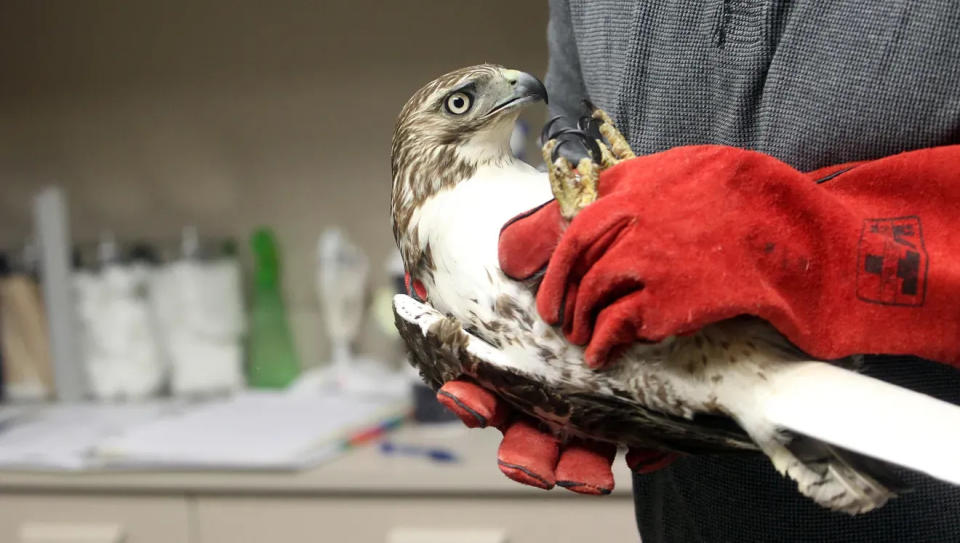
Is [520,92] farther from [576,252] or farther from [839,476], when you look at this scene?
[839,476]

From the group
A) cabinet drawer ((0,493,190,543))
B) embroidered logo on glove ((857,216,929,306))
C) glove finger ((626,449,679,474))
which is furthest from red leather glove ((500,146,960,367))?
cabinet drawer ((0,493,190,543))

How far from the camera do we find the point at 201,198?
6.88 feet

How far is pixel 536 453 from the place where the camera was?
0.59m

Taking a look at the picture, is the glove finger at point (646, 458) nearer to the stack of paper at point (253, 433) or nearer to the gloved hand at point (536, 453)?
the gloved hand at point (536, 453)

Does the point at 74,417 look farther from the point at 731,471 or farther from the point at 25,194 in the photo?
the point at 731,471

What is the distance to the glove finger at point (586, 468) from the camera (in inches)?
22.5

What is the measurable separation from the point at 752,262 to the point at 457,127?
0.25 metres

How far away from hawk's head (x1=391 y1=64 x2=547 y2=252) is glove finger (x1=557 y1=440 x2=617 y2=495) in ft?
0.67

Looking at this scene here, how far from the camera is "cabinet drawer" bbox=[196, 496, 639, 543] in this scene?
141cm

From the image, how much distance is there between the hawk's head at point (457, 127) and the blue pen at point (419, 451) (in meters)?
0.89

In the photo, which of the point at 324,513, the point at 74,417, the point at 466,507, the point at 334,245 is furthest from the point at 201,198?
the point at 466,507

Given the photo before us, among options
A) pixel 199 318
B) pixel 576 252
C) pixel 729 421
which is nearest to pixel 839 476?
pixel 729 421

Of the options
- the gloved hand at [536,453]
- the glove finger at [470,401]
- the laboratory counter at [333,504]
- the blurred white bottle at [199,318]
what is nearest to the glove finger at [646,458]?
the gloved hand at [536,453]

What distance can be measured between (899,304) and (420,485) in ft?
3.44
